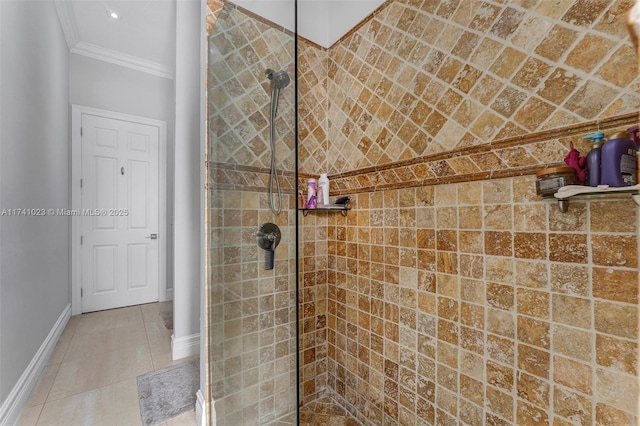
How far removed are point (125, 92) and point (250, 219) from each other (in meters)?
3.17

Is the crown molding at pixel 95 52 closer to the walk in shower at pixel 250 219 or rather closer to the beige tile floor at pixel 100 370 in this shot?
the walk in shower at pixel 250 219

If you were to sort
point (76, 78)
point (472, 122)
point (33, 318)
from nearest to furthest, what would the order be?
point (472, 122) < point (33, 318) < point (76, 78)

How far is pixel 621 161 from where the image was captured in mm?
668

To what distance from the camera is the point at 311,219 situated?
1641 millimetres

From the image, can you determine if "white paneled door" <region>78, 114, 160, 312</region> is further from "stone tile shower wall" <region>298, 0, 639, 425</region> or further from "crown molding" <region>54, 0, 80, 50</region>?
"stone tile shower wall" <region>298, 0, 639, 425</region>

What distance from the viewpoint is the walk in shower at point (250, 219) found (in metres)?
0.91

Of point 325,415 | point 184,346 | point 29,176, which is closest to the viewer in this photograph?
point 325,415

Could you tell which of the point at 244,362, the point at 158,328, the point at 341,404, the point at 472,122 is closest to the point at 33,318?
the point at 158,328

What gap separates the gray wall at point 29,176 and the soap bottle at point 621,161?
2.51m

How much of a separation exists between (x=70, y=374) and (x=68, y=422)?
1.75 ft

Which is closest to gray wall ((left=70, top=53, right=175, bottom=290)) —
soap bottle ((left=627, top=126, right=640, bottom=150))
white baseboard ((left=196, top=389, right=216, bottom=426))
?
white baseboard ((left=196, top=389, right=216, bottom=426))

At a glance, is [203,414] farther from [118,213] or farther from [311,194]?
[118,213]

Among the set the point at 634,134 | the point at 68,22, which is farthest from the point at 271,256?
the point at 68,22

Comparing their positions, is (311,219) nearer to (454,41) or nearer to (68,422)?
(454,41)
